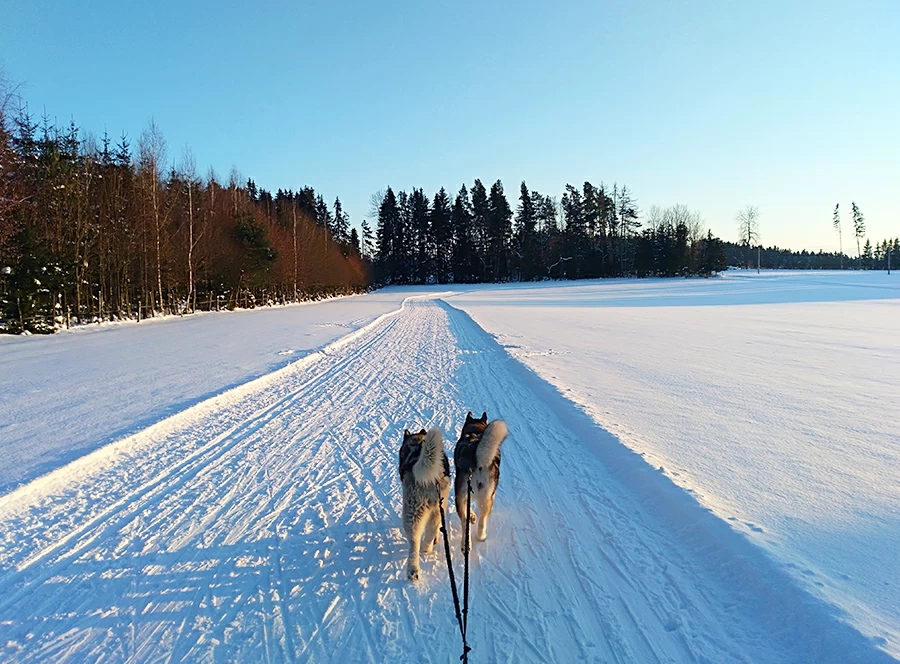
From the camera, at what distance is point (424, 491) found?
3.62 meters

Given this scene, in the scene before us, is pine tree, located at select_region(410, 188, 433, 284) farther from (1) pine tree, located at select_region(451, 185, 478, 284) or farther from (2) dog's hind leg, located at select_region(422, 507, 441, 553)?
(2) dog's hind leg, located at select_region(422, 507, 441, 553)

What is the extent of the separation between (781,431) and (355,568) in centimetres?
598

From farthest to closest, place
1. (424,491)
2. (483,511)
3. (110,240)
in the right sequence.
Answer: (110,240)
(483,511)
(424,491)

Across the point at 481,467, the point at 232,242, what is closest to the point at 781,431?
the point at 481,467

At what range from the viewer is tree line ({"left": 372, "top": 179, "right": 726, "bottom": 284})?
7738cm

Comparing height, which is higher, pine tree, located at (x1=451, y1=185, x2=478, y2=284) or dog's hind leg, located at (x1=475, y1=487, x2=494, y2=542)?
pine tree, located at (x1=451, y1=185, x2=478, y2=284)

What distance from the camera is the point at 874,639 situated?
2738mm


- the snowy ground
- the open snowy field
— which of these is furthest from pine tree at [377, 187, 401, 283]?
the open snowy field

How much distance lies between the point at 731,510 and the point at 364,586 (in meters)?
3.31

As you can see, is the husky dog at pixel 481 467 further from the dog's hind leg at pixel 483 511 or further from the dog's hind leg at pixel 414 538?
the dog's hind leg at pixel 414 538

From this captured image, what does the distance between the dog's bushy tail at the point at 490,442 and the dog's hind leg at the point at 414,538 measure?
618 mm

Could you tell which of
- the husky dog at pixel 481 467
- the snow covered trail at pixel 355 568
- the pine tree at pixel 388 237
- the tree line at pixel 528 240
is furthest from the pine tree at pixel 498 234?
the husky dog at pixel 481 467

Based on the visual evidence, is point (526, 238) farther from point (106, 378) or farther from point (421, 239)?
point (106, 378)

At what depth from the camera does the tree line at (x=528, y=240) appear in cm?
7738
